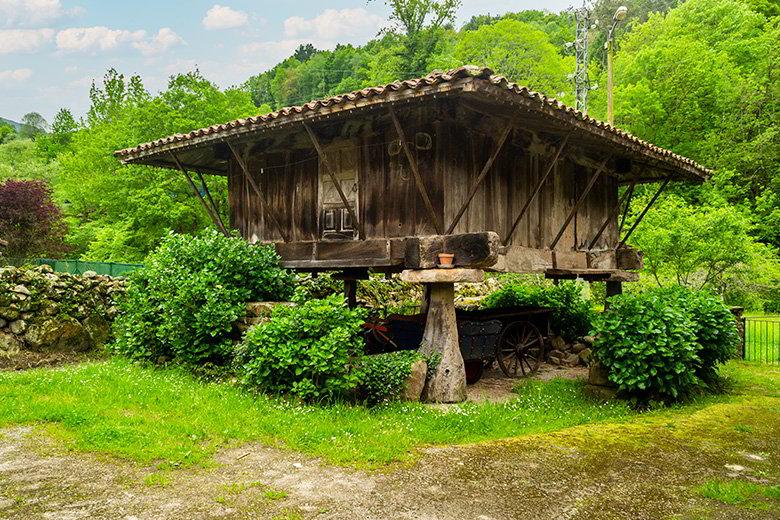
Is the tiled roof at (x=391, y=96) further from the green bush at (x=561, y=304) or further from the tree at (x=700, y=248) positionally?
the green bush at (x=561, y=304)

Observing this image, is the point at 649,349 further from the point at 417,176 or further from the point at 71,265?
the point at 71,265

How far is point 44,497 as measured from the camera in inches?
161

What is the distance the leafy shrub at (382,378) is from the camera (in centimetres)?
694

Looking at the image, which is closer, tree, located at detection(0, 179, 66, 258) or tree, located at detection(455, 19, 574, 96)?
tree, located at detection(0, 179, 66, 258)

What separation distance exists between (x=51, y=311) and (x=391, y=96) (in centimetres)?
806

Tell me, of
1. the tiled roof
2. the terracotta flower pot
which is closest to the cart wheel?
the terracotta flower pot

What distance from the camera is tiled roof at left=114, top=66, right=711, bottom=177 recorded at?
6.30m

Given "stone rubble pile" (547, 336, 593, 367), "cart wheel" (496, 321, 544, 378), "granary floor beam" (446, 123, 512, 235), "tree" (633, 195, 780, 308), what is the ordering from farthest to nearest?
"tree" (633, 195, 780, 308) → "stone rubble pile" (547, 336, 593, 367) → "cart wheel" (496, 321, 544, 378) → "granary floor beam" (446, 123, 512, 235)

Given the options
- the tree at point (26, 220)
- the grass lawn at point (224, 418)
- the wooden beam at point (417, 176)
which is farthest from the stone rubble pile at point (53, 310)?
the tree at point (26, 220)

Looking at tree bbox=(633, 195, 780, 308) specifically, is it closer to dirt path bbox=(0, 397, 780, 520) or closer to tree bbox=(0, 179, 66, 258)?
dirt path bbox=(0, 397, 780, 520)

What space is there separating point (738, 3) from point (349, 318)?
103ft

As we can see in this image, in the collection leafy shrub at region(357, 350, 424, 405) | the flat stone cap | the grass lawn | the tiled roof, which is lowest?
the grass lawn

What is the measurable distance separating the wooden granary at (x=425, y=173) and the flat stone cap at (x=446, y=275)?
0.03 metres

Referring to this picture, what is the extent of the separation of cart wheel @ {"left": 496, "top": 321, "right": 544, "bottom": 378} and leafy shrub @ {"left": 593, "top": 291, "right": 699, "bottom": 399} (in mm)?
2444
